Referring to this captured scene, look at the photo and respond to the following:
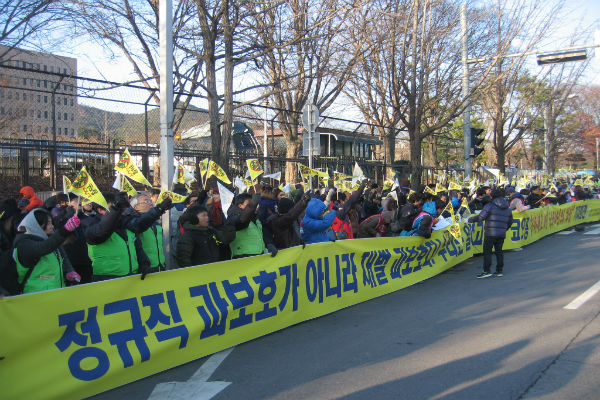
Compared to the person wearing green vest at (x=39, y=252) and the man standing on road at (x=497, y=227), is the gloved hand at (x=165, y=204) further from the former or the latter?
the man standing on road at (x=497, y=227)

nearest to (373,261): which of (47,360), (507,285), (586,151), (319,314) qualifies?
(319,314)

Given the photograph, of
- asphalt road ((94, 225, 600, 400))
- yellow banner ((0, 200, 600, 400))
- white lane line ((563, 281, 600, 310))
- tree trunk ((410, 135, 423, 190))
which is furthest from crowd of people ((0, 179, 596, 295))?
tree trunk ((410, 135, 423, 190))

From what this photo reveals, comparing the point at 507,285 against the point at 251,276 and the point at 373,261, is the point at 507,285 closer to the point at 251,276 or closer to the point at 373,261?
the point at 373,261

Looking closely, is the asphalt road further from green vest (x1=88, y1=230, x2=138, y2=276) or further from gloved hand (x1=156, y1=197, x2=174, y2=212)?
gloved hand (x1=156, y1=197, x2=174, y2=212)

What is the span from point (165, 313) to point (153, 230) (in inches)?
57.0

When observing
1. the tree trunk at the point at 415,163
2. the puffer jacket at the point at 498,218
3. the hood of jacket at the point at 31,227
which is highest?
the tree trunk at the point at 415,163

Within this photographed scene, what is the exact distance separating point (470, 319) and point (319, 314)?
1931mm

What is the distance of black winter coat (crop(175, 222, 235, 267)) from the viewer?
653cm

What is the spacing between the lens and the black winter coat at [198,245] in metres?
6.53

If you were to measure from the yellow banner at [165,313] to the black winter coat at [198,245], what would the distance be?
Result: 2.59ft

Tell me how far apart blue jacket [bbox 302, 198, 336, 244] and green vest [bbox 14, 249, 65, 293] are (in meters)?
3.88

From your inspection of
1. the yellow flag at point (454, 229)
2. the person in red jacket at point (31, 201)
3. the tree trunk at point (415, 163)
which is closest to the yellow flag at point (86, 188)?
the person in red jacket at point (31, 201)

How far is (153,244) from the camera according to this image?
20.3ft

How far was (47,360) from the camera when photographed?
13.6 ft
